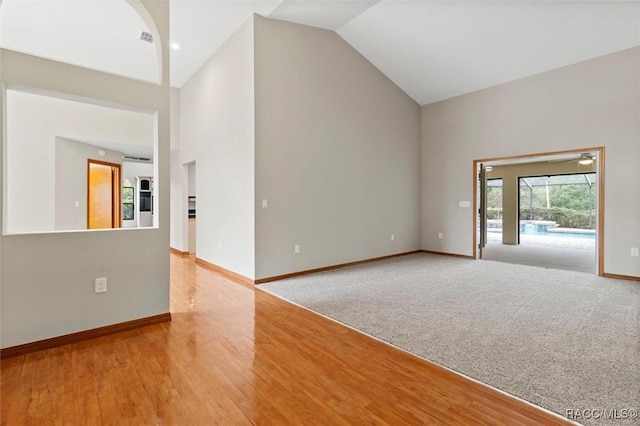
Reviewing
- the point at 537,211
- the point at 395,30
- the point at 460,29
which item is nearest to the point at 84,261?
the point at 395,30

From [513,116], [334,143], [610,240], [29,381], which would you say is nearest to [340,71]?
[334,143]

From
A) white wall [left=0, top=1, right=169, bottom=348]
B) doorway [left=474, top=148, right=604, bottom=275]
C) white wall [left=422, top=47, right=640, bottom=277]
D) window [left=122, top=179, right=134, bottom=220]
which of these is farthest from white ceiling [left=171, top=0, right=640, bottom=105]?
window [left=122, top=179, right=134, bottom=220]

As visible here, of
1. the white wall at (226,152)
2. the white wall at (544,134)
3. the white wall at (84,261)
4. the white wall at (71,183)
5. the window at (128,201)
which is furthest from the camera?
the window at (128,201)

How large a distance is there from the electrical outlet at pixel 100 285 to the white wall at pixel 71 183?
4.34 m

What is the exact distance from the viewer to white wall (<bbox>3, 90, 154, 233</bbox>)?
17.1 feet

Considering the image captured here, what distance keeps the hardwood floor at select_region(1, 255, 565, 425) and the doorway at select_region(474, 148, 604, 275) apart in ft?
16.3

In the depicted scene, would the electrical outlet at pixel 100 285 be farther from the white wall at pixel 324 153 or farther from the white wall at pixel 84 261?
the white wall at pixel 324 153

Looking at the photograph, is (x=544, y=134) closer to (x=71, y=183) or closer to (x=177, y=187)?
(x=177, y=187)

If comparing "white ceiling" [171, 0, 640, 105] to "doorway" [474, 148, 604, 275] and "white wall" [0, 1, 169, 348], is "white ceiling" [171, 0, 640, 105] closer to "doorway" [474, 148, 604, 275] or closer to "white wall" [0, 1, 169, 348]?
"doorway" [474, 148, 604, 275]

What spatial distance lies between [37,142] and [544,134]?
8900 millimetres

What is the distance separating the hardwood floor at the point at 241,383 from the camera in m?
1.64

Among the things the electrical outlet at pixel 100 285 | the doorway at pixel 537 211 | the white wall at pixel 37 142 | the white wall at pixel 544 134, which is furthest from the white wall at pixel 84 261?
the doorway at pixel 537 211

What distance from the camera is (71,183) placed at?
607cm

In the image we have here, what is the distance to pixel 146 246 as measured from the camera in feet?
9.50
